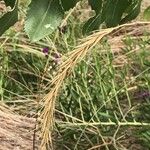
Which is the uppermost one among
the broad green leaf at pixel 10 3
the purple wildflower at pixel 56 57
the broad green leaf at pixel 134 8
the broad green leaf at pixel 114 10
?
the broad green leaf at pixel 10 3

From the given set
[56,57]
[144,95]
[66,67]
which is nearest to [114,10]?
[66,67]

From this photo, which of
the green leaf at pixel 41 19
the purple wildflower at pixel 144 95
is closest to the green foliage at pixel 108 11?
the green leaf at pixel 41 19

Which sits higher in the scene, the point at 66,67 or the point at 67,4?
the point at 67,4

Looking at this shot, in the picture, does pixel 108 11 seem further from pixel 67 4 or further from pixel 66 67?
pixel 66 67

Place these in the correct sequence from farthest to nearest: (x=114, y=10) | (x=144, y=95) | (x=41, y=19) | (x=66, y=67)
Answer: (x=144, y=95) → (x=66, y=67) → (x=114, y=10) → (x=41, y=19)

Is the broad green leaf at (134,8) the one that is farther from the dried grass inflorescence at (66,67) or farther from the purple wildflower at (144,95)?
the purple wildflower at (144,95)

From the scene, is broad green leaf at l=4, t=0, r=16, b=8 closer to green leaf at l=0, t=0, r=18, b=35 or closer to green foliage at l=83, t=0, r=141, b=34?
green leaf at l=0, t=0, r=18, b=35

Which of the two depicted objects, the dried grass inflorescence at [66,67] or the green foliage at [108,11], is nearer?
the green foliage at [108,11]

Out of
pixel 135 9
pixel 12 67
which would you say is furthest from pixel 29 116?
pixel 135 9

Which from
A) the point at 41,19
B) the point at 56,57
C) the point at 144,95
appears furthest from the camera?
the point at 56,57

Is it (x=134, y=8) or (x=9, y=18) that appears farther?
(x=134, y=8)
